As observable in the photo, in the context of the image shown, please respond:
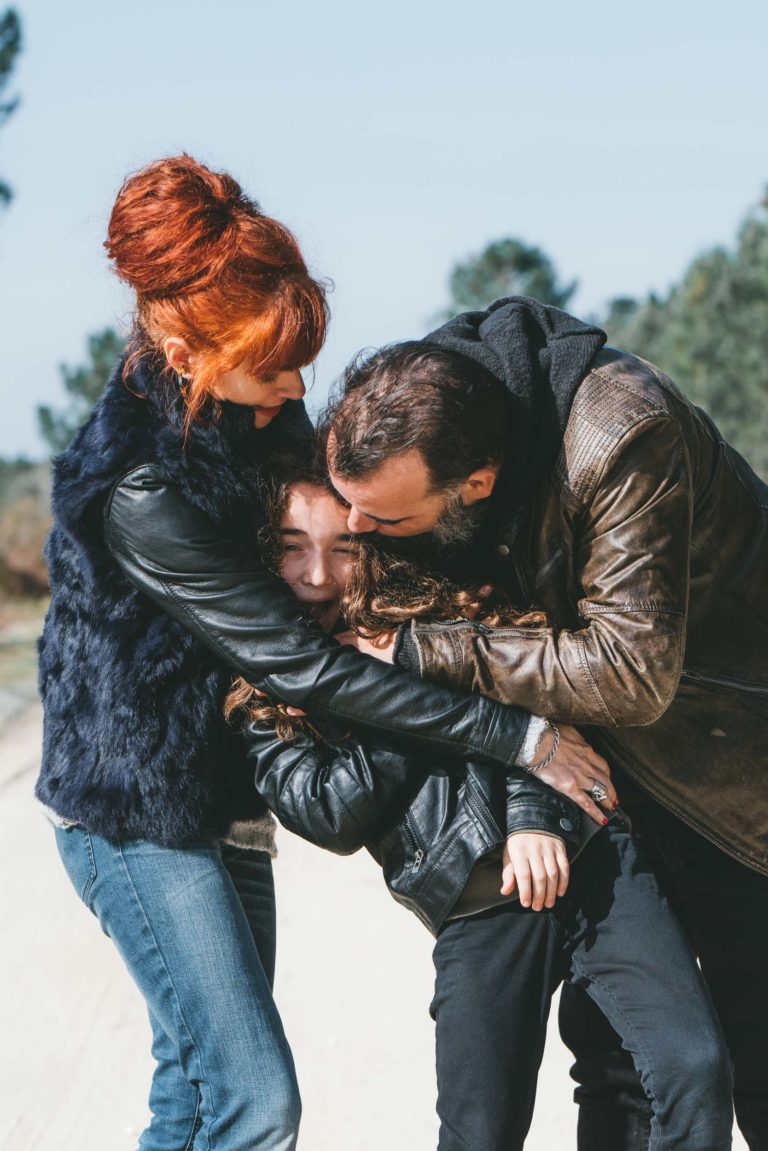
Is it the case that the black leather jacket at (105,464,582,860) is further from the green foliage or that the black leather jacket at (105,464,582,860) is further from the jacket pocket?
the green foliage

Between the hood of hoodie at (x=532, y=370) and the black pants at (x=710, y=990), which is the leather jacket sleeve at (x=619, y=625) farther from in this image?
the black pants at (x=710, y=990)

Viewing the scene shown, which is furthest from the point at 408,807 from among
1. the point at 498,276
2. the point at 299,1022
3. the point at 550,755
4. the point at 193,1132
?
the point at 498,276

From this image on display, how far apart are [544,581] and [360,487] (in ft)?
1.41

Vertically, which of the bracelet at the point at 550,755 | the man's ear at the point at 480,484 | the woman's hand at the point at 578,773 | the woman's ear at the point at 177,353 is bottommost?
the woman's hand at the point at 578,773

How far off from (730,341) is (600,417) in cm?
1982

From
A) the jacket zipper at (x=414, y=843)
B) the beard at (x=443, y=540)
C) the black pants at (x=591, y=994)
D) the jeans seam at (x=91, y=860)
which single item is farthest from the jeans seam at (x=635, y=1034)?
the jeans seam at (x=91, y=860)

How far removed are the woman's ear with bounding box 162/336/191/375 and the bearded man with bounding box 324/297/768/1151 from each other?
0.33 meters

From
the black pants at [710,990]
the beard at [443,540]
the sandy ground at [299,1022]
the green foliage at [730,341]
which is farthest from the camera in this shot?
the green foliage at [730,341]

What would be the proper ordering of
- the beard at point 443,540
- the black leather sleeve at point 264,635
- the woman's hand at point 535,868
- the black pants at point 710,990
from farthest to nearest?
the black pants at point 710,990 → the beard at point 443,540 → the woman's hand at point 535,868 → the black leather sleeve at point 264,635

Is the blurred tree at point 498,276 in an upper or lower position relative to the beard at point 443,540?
lower

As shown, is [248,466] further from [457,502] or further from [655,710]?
[655,710]

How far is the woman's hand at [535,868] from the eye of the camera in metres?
2.61

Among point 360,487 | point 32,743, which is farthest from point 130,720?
point 32,743

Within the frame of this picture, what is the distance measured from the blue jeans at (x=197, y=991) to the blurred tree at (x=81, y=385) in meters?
16.9
